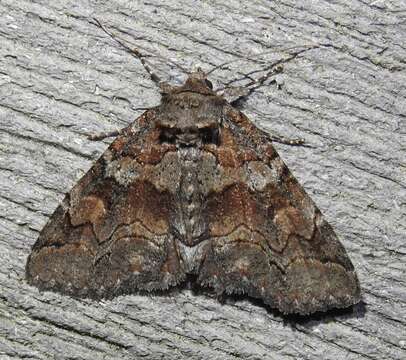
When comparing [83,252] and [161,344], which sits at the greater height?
[83,252]

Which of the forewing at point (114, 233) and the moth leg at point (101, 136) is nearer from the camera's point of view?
the forewing at point (114, 233)

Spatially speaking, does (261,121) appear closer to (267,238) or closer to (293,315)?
(267,238)

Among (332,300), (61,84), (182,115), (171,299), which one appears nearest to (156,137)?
(182,115)

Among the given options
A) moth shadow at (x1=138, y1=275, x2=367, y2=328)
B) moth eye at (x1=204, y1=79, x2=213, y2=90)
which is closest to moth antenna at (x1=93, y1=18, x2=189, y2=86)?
moth eye at (x1=204, y1=79, x2=213, y2=90)

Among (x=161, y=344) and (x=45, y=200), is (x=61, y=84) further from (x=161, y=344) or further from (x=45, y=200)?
(x=161, y=344)

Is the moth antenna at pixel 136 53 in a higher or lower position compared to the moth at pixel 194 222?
higher

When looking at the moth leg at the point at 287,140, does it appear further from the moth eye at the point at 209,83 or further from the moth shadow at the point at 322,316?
the moth shadow at the point at 322,316

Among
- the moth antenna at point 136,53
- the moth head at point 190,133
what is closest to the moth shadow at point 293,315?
the moth head at point 190,133

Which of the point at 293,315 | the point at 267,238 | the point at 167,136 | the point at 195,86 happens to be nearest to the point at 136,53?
the point at 195,86
